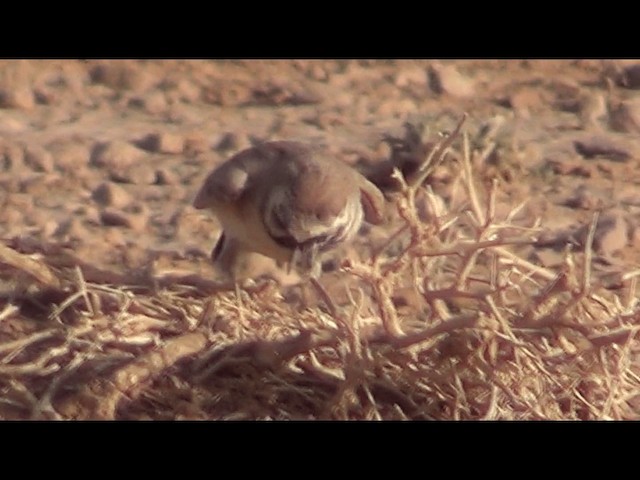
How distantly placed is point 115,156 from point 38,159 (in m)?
0.31

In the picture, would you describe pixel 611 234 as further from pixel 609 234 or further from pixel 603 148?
pixel 603 148

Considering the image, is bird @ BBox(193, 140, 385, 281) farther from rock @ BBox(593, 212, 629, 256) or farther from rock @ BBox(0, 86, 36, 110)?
rock @ BBox(0, 86, 36, 110)

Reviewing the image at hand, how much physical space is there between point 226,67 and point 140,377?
116 inches

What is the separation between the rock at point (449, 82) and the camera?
264 inches

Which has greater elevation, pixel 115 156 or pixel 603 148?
pixel 603 148

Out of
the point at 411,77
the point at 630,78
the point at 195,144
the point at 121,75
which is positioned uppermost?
the point at 630,78

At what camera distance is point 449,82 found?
22.2ft

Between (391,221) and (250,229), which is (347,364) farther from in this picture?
(391,221)

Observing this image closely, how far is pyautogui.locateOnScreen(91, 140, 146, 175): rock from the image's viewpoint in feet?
19.7

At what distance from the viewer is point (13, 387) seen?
13.9 ft

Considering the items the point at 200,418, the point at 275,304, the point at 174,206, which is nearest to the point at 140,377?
the point at 200,418

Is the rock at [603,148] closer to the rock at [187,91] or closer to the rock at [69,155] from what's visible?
the rock at [187,91]

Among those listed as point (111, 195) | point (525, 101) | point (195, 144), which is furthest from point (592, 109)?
point (111, 195)

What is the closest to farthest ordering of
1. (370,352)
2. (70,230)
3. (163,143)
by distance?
(370,352)
(70,230)
(163,143)
